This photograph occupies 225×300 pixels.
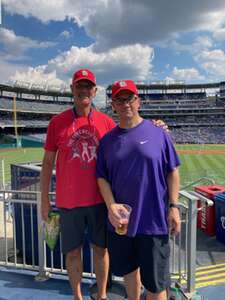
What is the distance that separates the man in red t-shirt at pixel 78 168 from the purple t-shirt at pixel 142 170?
0.36 meters

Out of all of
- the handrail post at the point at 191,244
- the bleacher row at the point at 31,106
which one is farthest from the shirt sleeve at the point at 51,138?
the bleacher row at the point at 31,106

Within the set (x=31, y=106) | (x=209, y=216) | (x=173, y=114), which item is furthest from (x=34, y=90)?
(x=209, y=216)

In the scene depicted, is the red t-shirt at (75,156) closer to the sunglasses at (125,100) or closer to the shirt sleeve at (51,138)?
the shirt sleeve at (51,138)

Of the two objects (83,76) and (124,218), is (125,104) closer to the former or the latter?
(83,76)

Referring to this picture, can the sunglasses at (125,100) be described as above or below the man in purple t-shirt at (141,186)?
above

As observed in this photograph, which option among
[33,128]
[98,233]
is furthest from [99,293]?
[33,128]

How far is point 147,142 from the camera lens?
2.22 meters

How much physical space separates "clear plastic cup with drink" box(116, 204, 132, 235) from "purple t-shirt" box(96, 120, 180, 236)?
44mm

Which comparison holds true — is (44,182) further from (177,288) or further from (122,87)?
(177,288)

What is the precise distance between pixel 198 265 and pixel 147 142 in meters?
3.66

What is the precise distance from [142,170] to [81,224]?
0.88 meters

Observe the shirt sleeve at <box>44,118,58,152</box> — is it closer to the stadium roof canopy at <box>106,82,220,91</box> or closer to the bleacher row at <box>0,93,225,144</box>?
the bleacher row at <box>0,93,225,144</box>

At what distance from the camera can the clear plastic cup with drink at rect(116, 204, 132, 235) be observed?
221cm

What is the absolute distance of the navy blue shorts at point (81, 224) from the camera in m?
2.67
